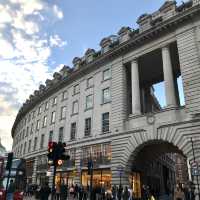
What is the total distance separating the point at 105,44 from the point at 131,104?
9.62 m

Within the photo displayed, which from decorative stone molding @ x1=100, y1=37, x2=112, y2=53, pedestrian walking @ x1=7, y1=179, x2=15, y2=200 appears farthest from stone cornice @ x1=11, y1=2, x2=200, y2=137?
pedestrian walking @ x1=7, y1=179, x2=15, y2=200

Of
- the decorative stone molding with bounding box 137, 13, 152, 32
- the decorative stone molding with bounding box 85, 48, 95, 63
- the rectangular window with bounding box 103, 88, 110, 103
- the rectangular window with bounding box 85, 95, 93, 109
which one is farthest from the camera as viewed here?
the decorative stone molding with bounding box 85, 48, 95, 63

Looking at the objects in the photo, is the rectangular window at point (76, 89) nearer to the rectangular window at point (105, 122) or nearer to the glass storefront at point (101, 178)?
the rectangular window at point (105, 122)

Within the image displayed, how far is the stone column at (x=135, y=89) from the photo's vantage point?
30.2 meters

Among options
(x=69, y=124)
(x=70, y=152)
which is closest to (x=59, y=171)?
(x=70, y=152)

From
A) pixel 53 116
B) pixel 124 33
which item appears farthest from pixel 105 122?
pixel 53 116

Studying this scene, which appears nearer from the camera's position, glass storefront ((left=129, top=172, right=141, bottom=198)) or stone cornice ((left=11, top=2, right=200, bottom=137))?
stone cornice ((left=11, top=2, right=200, bottom=137))

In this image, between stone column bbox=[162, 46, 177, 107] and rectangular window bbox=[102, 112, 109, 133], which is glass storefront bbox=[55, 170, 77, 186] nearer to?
rectangular window bbox=[102, 112, 109, 133]

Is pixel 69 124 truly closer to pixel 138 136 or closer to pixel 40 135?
pixel 40 135

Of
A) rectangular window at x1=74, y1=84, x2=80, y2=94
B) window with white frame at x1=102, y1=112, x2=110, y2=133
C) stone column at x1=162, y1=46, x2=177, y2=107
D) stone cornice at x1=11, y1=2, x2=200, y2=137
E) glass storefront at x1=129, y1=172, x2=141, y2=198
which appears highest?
stone cornice at x1=11, y1=2, x2=200, y2=137

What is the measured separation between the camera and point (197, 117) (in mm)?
24031

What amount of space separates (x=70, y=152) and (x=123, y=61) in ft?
48.4

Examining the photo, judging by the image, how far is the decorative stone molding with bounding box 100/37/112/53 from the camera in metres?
36.6

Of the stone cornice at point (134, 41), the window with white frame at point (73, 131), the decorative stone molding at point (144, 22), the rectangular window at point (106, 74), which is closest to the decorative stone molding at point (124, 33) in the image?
the stone cornice at point (134, 41)
